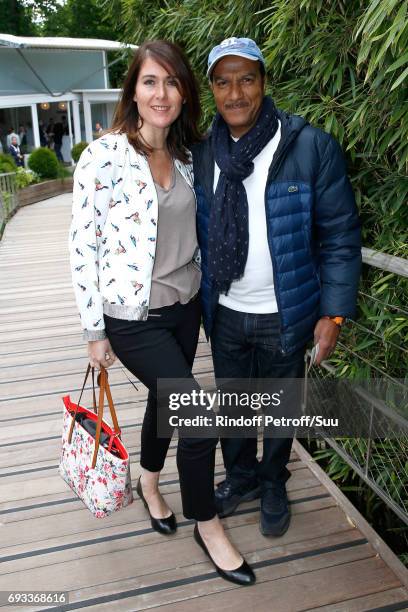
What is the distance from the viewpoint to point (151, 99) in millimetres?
1758

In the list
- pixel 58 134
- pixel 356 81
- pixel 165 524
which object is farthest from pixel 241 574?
pixel 58 134

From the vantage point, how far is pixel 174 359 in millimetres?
1821

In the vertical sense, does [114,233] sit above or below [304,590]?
above

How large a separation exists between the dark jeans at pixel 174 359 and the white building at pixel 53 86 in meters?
14.7

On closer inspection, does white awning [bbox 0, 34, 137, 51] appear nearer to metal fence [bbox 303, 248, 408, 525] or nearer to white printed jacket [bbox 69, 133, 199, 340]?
metal fence [bbox 303, 248, 408, 525]

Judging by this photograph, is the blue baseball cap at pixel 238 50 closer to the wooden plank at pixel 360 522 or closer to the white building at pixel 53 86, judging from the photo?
the wooden plank at pixel 360 522

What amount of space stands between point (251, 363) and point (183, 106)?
3.08 ft

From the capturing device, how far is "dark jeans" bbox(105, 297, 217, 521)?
1818 mm

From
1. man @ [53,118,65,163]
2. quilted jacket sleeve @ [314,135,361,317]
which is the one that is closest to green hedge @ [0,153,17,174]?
man @ [53,118,65,163]

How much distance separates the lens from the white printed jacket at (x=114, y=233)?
172 centimetres

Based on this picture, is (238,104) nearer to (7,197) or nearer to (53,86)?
(7,197)

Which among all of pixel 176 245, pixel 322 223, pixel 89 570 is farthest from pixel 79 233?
pixel 89 570

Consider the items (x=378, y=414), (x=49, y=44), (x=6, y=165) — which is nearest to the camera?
(x=378, y=414)

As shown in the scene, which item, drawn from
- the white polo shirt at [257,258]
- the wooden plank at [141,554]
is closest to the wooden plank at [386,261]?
the white polo shirt at [257,258]
